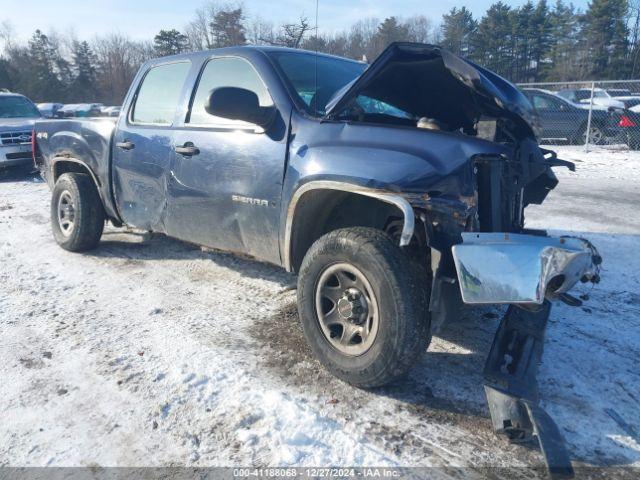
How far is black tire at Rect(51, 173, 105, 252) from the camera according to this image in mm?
5043

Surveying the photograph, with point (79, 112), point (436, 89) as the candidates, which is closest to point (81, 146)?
point (436, 89)

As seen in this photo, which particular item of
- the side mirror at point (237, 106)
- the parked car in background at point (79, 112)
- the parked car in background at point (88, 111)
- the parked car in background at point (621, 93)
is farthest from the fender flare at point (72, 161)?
the parked car in background at point (621, 93)

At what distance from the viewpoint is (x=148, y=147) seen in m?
4.27

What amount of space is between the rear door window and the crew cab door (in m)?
0.30

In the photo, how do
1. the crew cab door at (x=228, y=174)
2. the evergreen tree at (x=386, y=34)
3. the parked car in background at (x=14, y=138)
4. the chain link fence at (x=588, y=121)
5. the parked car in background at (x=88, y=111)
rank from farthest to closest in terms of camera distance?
the parked car in background at (x=88, y=111)
the chain link fence at (x=588, y=121)
the parked car in background at (x=14, y=138)
the evergreen tree at (x=386, y=34)
the crew cab door at (x=228, y=174)

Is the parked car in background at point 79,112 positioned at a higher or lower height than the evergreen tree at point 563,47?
lower

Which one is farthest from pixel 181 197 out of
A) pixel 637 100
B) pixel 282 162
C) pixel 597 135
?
pixel 637 100

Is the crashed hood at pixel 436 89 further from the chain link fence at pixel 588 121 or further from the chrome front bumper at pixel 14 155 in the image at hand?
the chain link fence at pixel 588 121

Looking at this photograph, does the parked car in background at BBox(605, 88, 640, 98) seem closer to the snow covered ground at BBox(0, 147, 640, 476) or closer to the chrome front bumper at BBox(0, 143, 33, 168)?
the snow covered ground at BBox(0, 147, 640, 476)

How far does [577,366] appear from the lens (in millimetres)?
3023

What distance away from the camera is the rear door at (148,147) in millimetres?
4172

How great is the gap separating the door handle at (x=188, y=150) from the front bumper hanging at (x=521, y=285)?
2.28 meters

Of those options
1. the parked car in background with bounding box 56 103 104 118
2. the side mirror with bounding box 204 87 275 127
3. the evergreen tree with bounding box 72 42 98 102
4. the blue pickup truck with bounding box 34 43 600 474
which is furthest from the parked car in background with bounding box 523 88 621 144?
the evergreen tree with bounding box 72 42 98 102

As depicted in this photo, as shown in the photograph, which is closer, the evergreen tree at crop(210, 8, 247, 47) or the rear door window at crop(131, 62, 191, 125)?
the rear door window at crop(131, 62, 191, 125)
